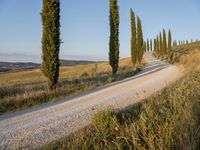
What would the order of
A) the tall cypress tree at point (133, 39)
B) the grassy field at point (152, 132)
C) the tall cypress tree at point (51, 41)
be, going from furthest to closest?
the tall cypress tree at point (133, 39), the tall cypress tree at point (51, 41), the grassy field at point (152, 132)

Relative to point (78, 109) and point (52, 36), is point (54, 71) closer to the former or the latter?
point (52, 36)

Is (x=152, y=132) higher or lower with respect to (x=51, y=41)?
lower

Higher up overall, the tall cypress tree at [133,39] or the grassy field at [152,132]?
the tall cypress tree at [133,39]

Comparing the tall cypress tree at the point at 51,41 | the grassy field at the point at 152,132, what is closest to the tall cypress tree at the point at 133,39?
the tall cypress tree at the point at 51,41

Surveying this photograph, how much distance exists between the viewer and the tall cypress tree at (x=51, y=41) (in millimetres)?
17703

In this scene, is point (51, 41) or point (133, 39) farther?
point (133, 39)

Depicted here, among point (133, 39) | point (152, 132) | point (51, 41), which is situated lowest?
point (152, 132)

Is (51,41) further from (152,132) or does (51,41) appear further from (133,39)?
(133,39)

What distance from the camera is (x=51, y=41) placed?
58.6 feet

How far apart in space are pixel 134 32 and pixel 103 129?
145ft

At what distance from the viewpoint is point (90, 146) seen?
4.95 m

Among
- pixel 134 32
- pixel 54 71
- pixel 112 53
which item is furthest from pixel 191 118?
pixel 134 32

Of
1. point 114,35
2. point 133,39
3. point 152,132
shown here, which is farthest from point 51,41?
point 133,39

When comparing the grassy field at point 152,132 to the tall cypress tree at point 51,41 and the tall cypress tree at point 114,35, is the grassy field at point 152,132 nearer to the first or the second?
the tall cypress tree at point 51,41
